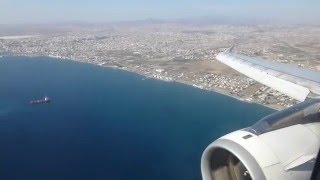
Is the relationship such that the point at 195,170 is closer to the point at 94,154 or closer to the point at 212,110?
the point at 94,154

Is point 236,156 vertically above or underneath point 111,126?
above

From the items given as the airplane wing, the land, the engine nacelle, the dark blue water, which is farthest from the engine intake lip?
the land

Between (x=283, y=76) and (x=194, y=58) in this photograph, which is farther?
(x=194, y=58)

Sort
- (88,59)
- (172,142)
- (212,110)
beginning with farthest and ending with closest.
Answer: (88,59), (212,110), (172,142)

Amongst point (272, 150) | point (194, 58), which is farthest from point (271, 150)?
point (194, 58)

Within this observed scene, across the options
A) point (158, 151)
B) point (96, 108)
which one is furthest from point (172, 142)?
point (96, 108)

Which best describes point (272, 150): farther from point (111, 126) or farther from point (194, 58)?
point (194, 58)
